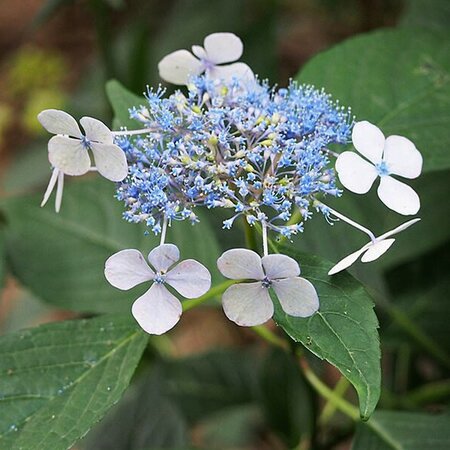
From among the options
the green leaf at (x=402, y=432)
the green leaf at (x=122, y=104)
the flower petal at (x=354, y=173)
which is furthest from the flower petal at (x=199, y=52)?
the green leaf at (x=402, y=432)

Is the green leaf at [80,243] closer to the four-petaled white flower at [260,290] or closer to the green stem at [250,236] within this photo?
the green stem at [250,236]

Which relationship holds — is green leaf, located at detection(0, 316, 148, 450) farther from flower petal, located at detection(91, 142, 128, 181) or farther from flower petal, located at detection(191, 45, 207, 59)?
flower petal, located at detection(191, 45, 207, 59)

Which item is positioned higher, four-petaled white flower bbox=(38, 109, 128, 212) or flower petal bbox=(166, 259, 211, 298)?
four-petaled white flower bbox=(38, 109, 128, 212)

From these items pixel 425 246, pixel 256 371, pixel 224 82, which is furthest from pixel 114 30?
pixel 224 82

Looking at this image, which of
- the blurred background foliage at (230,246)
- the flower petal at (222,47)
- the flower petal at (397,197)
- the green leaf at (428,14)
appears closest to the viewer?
the flower petal at (397,197)

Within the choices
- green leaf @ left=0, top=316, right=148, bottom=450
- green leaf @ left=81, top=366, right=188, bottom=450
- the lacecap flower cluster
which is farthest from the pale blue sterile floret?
green leaf @ left=81, top=366, right=188, bottom=450
